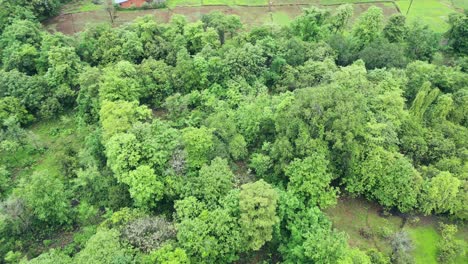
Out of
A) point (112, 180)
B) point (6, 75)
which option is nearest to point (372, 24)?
point (112, 180)

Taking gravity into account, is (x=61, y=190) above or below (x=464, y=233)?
above

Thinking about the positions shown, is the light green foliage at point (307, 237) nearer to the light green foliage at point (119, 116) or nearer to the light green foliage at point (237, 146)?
the light green foliage at point (237, 146)

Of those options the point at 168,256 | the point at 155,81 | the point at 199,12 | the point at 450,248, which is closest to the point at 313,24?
the point at 155,81

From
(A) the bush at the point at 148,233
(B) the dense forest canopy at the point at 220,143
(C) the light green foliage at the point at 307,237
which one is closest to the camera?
(C) the light green foliage at the point at 307,237

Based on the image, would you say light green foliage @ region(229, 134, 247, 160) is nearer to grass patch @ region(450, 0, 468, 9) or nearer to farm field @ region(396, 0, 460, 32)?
farm field @ region(396, 0, 460, 32)

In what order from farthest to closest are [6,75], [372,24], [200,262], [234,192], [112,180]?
[372,24]
[6,75]
[112,180]
[234,192]
[200,262]

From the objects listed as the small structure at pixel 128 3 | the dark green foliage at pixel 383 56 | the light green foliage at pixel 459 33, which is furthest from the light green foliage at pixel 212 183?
the small structure at pixel 128 3

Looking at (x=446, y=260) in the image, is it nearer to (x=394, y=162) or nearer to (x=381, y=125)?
(x=394, y=162)
